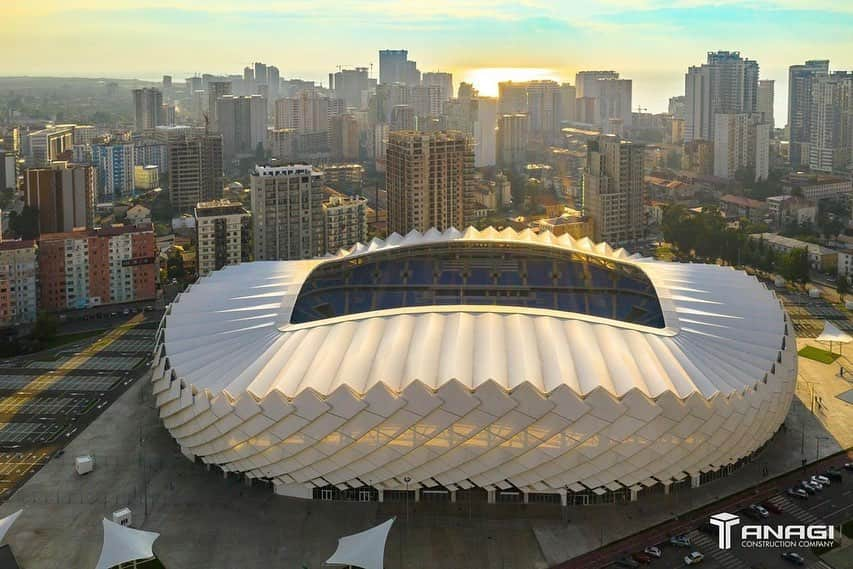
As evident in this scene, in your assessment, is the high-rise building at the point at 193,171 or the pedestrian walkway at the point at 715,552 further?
the high-rise building at the point at 193,171

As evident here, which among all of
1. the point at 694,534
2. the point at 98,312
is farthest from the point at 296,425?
the point at 98,312

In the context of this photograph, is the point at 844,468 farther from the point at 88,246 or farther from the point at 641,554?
the point at 88,246

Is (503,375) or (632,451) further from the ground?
(503,375)

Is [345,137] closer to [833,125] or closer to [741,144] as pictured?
[741,144]

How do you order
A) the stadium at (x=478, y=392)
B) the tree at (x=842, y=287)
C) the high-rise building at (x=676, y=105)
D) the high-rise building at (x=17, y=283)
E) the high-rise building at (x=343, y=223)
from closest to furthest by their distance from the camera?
1. the stadium at (x=478, y=392)
2. the high-rise building at (x=17, y=283)
3. the tree at (x=842, y=287)
4. the high-rise building at (x=343, y=223)
5. the high-rise building at (x=676, y=105)

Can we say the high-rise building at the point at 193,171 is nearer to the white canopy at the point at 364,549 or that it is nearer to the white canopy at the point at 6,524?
the white canopy at the point at 6,524

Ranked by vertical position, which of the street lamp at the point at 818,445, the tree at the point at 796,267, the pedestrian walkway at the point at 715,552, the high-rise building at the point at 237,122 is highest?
the high-rise building at the point at 237,122

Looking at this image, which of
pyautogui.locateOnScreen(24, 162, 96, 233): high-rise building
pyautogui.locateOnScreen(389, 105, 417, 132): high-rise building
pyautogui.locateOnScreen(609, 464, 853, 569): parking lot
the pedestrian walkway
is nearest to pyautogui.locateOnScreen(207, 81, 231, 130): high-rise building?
Result: pyautogui.locateOnScreen(389, 105, 417, 132): high-rise building

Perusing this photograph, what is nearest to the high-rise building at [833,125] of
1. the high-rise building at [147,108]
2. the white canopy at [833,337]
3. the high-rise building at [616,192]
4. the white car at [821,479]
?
the high-rise building at [616,192]
